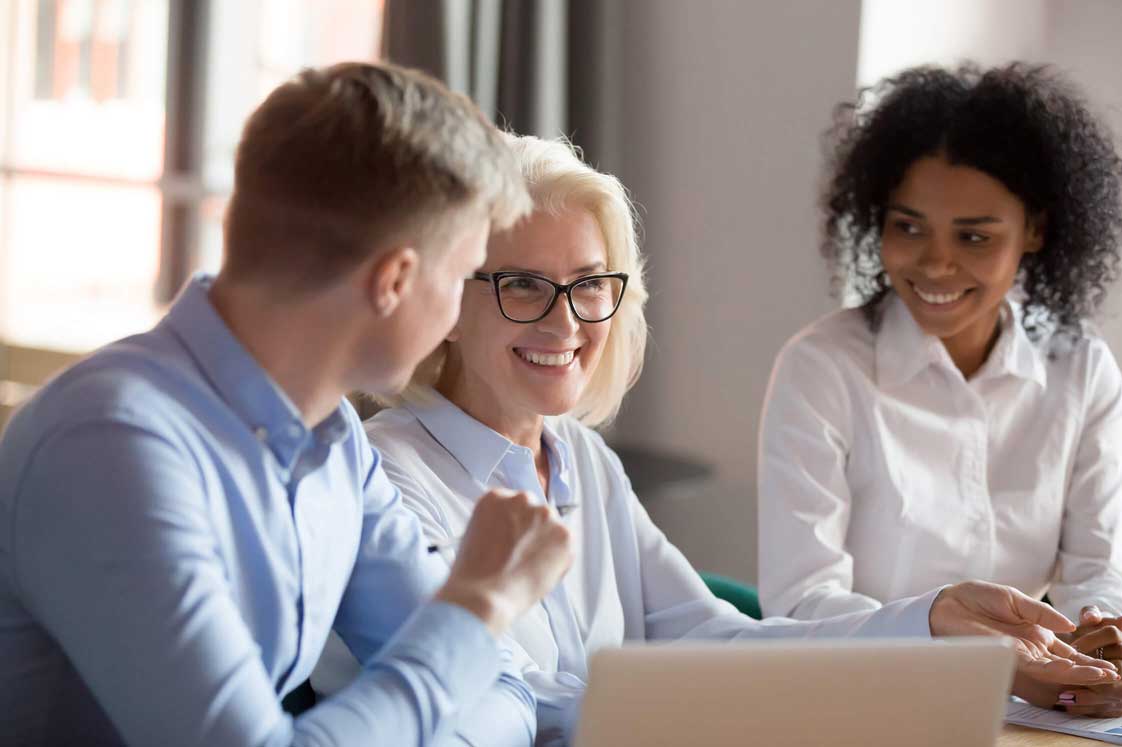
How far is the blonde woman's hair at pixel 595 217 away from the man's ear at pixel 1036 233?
2.97 ft

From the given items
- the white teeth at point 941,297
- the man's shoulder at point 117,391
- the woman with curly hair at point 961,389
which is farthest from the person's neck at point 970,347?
the man's shoulder at point 117,391

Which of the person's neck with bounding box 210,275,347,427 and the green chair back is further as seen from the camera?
the green chair back

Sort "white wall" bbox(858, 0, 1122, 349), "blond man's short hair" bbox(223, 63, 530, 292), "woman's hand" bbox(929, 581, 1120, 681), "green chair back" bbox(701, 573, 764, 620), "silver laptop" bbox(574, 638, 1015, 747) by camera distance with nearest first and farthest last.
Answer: "silver laptop" bbox(574, 638, 1015, 747) < "blond man's short hair" bbox(223, 63, 530, 292) < "woman's hand" bbox(929, 581, 1120, 681) < "green chair back" bbox(701, 573, 764, 620) < "white wall" bbox(858, 0, 1122, 349)

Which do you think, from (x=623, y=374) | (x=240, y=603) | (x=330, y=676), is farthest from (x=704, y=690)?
(x=623, y=374)

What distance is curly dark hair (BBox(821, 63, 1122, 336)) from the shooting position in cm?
238

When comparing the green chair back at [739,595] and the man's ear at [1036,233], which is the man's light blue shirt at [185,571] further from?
the man's ear at [1036,233]

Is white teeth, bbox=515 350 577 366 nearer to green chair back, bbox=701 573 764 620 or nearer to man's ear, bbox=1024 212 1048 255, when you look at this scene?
green chair back, bbox=701 573 764 620

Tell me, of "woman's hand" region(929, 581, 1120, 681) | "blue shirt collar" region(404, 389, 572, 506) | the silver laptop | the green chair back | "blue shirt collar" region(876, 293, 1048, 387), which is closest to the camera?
the silver laptop

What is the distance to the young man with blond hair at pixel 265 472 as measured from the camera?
1004 millimetres

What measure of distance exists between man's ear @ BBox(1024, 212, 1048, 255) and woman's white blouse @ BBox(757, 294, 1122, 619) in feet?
0.44

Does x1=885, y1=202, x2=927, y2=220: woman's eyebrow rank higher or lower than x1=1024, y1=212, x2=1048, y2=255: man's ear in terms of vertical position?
higher

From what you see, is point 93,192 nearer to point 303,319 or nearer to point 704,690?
point 303,319

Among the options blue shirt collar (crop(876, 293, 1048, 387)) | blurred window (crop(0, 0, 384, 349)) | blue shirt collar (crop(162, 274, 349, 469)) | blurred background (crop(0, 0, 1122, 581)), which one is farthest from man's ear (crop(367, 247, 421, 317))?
blurred window (crop(0, 0, 384, 349))

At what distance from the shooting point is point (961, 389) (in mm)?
2422
